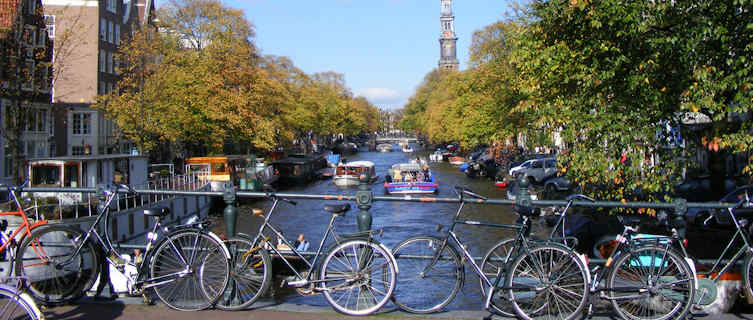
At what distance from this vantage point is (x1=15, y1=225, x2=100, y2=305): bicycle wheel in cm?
653

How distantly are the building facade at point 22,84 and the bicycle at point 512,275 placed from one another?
26260 mm

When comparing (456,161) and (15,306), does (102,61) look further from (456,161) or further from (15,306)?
(15,306)

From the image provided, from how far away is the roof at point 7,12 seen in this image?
33.0m

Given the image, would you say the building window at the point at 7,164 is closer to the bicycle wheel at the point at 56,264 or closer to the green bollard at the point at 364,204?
the bicycle wheel at the point at 56,264

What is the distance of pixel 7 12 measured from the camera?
34531 mm

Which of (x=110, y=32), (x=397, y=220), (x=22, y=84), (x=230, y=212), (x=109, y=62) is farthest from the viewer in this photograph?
(x=110, y=32)

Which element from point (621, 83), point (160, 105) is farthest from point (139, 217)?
point (621, 83)

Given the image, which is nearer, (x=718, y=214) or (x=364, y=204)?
(x=364, y=204)

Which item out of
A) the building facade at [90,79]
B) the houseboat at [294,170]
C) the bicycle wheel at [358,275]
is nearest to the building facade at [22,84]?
the building facade at [90,79]

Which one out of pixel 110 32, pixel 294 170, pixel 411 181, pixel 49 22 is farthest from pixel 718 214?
pixel 110 32

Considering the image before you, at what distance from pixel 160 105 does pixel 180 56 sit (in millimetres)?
4028

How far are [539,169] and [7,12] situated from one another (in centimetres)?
3589

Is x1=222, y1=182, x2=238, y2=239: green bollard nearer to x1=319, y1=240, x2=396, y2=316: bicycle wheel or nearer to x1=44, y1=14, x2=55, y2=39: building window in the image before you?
x1=319, y1=240, x2=396, y2=316: bicycle wheel

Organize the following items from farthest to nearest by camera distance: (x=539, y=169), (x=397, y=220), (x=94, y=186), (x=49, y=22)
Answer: (x=539, y=169), (x=49, y=22), (x=397, y=220), (x=94, y=186)
